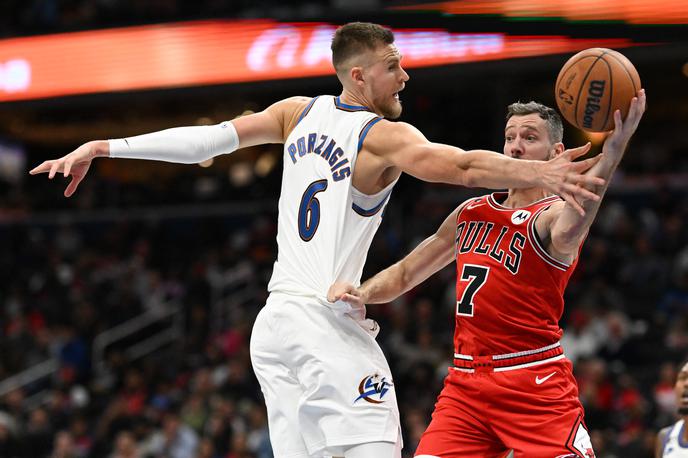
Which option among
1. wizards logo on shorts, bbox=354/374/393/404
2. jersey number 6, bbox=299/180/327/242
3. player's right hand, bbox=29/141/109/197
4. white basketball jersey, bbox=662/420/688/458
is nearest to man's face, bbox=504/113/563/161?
jersey number 6, bbox=299/180/327/242

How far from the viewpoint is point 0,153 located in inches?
935

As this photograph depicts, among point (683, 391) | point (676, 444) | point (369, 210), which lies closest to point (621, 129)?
point (369, 210)

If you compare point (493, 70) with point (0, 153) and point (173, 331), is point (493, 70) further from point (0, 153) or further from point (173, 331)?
point (0, 153)

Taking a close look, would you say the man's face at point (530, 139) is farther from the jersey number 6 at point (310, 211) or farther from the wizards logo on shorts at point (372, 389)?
the wizards logo on shorts at point (372, 389)

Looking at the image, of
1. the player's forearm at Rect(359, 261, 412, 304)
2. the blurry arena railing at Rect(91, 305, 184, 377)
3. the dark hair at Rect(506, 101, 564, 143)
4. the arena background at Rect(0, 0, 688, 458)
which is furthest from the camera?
the blurry arena railing at Rect(91, 305, 184, 377)

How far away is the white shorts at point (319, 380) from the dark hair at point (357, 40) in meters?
1.18

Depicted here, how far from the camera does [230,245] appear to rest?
18.4 meters

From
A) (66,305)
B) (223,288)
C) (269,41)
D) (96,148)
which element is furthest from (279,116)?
(66,305)

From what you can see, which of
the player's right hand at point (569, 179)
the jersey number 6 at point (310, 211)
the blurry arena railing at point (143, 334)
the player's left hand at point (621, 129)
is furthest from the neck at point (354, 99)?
the blurry arena railing at point (143, 334)

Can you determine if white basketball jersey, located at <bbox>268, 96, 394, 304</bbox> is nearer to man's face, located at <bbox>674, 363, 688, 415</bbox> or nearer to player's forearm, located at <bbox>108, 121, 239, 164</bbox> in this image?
player's forearm, located at <bbox>108, 121, 239, 164</bbox>

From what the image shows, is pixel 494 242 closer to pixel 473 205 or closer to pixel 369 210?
pixel 473 205

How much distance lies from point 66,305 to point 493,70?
1015 cm

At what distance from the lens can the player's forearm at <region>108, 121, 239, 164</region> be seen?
4.66 meters

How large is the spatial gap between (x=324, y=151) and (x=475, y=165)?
799 mm
